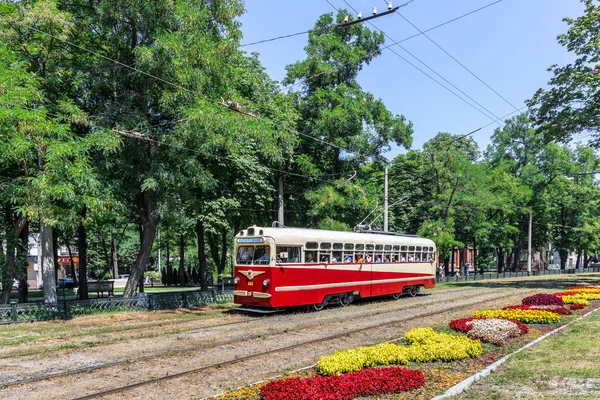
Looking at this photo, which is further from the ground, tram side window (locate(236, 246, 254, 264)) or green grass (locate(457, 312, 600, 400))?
tram side window (locate(236, 246, 254, 264))

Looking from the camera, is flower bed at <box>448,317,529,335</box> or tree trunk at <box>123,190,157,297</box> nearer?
flower bed at <box>448,317,529,335</box>

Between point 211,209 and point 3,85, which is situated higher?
point 3,85

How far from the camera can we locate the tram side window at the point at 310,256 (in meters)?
18.9

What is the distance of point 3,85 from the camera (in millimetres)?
15039

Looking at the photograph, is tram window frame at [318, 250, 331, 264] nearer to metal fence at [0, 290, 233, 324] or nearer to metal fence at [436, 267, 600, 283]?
metal fence at [0, 290, 233, 324]

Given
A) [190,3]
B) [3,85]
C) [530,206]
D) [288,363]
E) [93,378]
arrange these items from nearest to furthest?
1. [93,378]
2. [288,363]
3. [3,85]
4. [190,3]
5. [530,206]

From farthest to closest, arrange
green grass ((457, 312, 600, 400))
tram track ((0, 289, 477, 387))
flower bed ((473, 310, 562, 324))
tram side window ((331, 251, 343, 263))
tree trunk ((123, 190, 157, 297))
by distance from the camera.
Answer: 1. tree trunk ((123, 190, 157, 297))
2. tram side window ((331, 251, 343, 263))
3. flower bed ((473, 310, 562, 324))
4. tram track ((0, 289, 477, 387))
5. green grass ((457, 312, 600, 400))

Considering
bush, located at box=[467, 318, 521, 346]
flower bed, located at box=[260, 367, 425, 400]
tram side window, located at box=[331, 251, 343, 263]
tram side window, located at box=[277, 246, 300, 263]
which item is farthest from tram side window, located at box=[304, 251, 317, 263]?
flower bed, located at box=[260, 367, 425, 400]

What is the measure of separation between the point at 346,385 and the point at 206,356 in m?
4.61

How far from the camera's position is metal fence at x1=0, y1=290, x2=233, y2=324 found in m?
17.0

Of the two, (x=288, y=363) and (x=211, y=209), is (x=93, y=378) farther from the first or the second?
(x=211, y=209)

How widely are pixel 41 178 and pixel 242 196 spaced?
513 inches

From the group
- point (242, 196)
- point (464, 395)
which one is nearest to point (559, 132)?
point (242, 196)

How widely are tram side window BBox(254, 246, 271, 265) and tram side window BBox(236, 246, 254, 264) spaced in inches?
10.1
